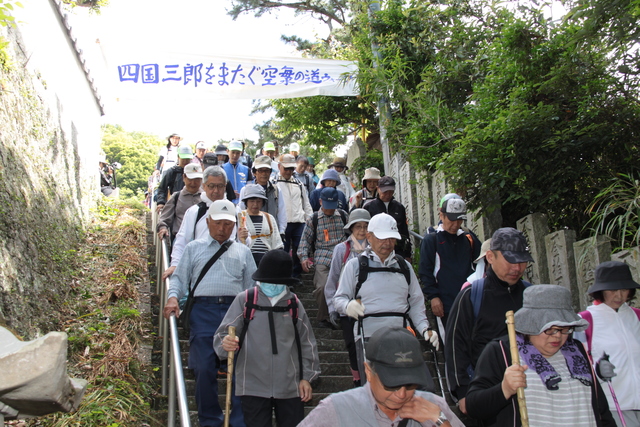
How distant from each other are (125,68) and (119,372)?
677 centimetres

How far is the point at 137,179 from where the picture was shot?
38.8m

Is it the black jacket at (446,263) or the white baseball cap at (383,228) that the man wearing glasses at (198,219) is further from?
the black jacket at (446,263)

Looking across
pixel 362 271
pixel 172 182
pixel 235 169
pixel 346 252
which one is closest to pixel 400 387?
pixel 362 271

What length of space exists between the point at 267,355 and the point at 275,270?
0.62m

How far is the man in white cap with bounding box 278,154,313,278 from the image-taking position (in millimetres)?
8562

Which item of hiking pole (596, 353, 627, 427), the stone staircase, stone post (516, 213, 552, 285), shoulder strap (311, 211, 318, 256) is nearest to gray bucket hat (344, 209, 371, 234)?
shoulder strap (311, 211, 318, 256)

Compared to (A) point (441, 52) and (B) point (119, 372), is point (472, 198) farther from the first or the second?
(B) point (119, 372)

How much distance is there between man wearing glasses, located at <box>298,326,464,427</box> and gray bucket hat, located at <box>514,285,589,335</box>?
0.91 m

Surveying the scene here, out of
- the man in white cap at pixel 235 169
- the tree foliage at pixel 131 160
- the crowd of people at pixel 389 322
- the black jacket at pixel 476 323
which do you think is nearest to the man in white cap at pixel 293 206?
the crowd of people at pixel 389 322

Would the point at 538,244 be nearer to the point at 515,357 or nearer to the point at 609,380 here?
the point at 609,380

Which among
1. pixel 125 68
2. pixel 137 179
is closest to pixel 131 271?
pixel 125 68

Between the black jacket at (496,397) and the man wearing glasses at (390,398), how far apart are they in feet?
2.39

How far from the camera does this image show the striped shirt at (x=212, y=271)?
539 cm

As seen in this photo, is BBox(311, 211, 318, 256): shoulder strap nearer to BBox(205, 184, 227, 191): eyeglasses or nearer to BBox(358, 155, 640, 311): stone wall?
BBox(205, 184, 227, 191): eyeglasses
